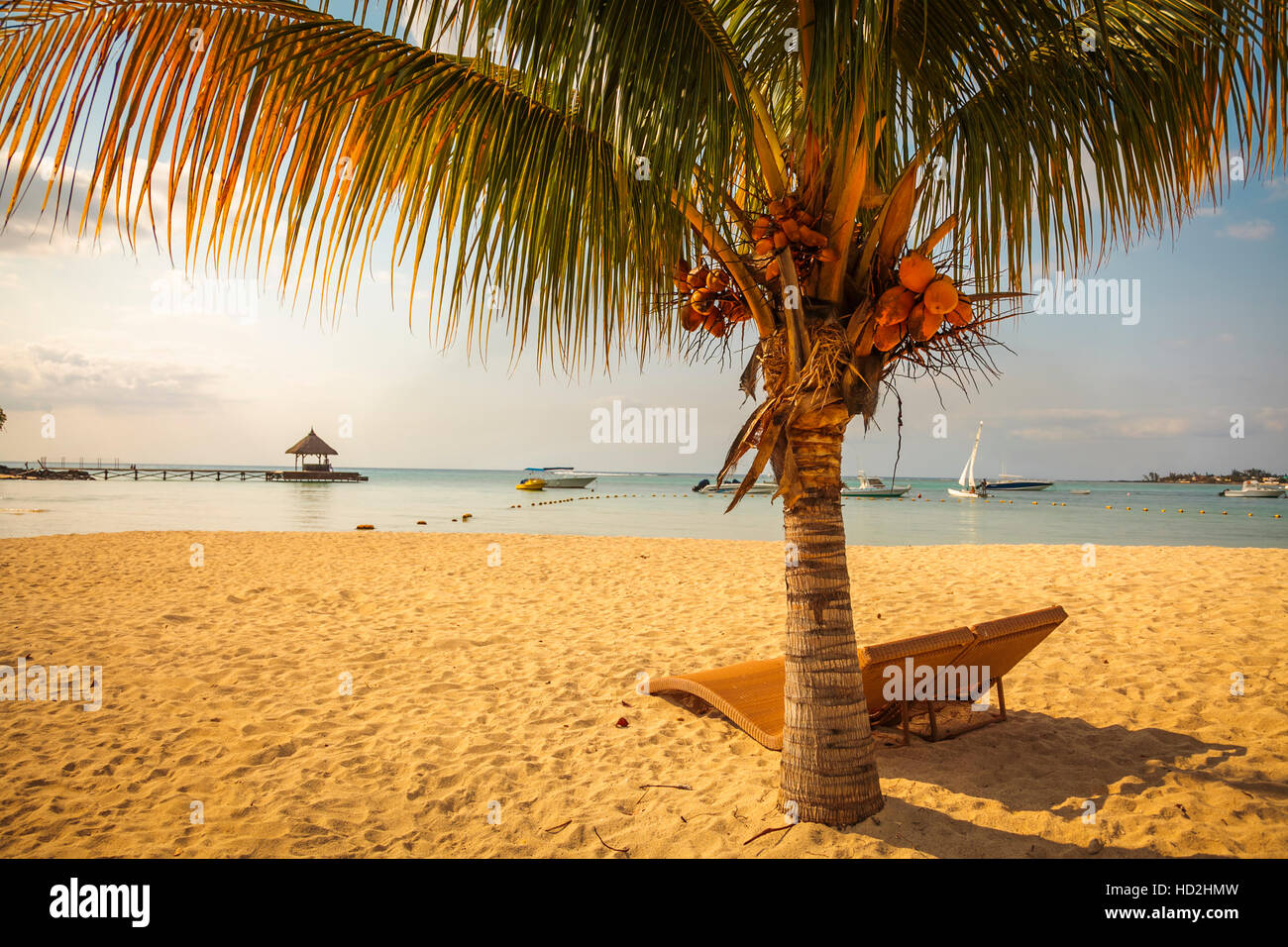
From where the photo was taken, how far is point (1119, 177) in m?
2.74

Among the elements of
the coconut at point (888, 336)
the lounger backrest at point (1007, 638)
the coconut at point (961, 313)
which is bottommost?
the lounger backrest at point (1007, 638)

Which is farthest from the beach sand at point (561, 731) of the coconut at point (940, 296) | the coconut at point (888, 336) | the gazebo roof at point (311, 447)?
→ the gazebo roof at point (311, 447)

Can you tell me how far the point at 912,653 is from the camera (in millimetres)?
3875

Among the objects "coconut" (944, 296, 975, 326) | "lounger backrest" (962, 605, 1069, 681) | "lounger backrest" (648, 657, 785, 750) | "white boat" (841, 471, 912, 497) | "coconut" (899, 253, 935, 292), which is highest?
"coconut" (899, 253, 935, 292)

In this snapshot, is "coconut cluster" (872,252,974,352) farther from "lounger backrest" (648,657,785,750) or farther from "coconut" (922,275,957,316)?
"lounger backrest" (648,657,785,750)

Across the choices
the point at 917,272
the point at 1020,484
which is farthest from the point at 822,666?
the point at 1020,484

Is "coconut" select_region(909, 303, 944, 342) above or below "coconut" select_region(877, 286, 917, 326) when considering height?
below

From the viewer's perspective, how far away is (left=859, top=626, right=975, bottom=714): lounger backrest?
12.3 ft

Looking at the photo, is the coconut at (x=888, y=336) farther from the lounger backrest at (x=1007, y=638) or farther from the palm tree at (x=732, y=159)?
the lounger backrest at (x=1007, y=638)

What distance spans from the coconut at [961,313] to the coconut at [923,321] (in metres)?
0.04

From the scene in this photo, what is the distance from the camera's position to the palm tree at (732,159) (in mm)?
2125

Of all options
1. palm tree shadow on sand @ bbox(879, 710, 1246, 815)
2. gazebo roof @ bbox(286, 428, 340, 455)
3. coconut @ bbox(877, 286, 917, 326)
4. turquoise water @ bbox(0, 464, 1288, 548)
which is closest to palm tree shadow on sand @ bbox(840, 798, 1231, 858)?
palm tree shadow on sand @ bbox(879, 710, 1246, 815)

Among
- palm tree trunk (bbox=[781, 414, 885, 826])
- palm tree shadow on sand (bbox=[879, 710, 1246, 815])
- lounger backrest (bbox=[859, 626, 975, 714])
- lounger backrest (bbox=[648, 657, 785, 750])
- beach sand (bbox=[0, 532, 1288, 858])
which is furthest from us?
lounger backrest (bbox=[648, 657, 785, 750])

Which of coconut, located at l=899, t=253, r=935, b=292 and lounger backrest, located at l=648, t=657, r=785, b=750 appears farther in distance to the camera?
lounger backrest, located at l=648, t=657, r=785, b=750
